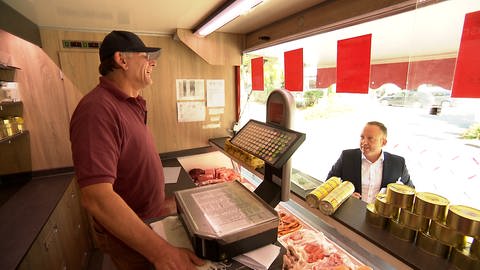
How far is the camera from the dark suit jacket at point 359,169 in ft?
5.99

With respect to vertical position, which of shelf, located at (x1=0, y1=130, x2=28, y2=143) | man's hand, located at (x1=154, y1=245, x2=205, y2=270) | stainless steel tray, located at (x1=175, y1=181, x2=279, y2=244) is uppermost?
shelf, located at (x1=0, y1=130, x2=28, y2=143)

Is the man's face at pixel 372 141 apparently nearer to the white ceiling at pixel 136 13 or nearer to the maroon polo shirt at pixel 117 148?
the white ceiling at pixel 136 13

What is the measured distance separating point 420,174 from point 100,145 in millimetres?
2341

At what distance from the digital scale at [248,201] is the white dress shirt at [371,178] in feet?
4.01

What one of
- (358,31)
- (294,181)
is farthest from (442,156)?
(294,181)

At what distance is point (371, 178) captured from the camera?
6.30 ft

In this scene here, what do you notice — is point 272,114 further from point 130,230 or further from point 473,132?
point 473,132

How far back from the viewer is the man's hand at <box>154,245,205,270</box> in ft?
2.22

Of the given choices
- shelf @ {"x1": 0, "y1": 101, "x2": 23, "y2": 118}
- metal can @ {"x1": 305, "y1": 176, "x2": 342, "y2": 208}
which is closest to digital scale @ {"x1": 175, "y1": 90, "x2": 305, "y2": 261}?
metal can @ {"x1": 305, "y1": 176, "x2": 342, "y2": 208}

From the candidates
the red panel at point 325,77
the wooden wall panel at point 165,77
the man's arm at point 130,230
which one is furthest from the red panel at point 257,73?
the man's arm at point 130,230

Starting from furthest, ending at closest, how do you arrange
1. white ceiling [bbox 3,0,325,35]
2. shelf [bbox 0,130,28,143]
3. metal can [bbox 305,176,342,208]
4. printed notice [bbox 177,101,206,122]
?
1. printed notice [bbox 177,101,206,122]
2. shelf [bbox 0,130,28,143]
3. white ceiling [bbox 3,0,325,35]
4. metal can [bbox 305,176,342,208]

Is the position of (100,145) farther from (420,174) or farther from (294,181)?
(420,174)

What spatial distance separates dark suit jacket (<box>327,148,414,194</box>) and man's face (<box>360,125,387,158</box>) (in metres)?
0.06

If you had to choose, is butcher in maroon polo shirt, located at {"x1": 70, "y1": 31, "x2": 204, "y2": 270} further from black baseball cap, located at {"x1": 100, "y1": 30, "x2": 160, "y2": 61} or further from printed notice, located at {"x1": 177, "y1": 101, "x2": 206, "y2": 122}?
printed notice, located at {"x1": 177, "y1": 101, "x2": 206, "y2": 122}
